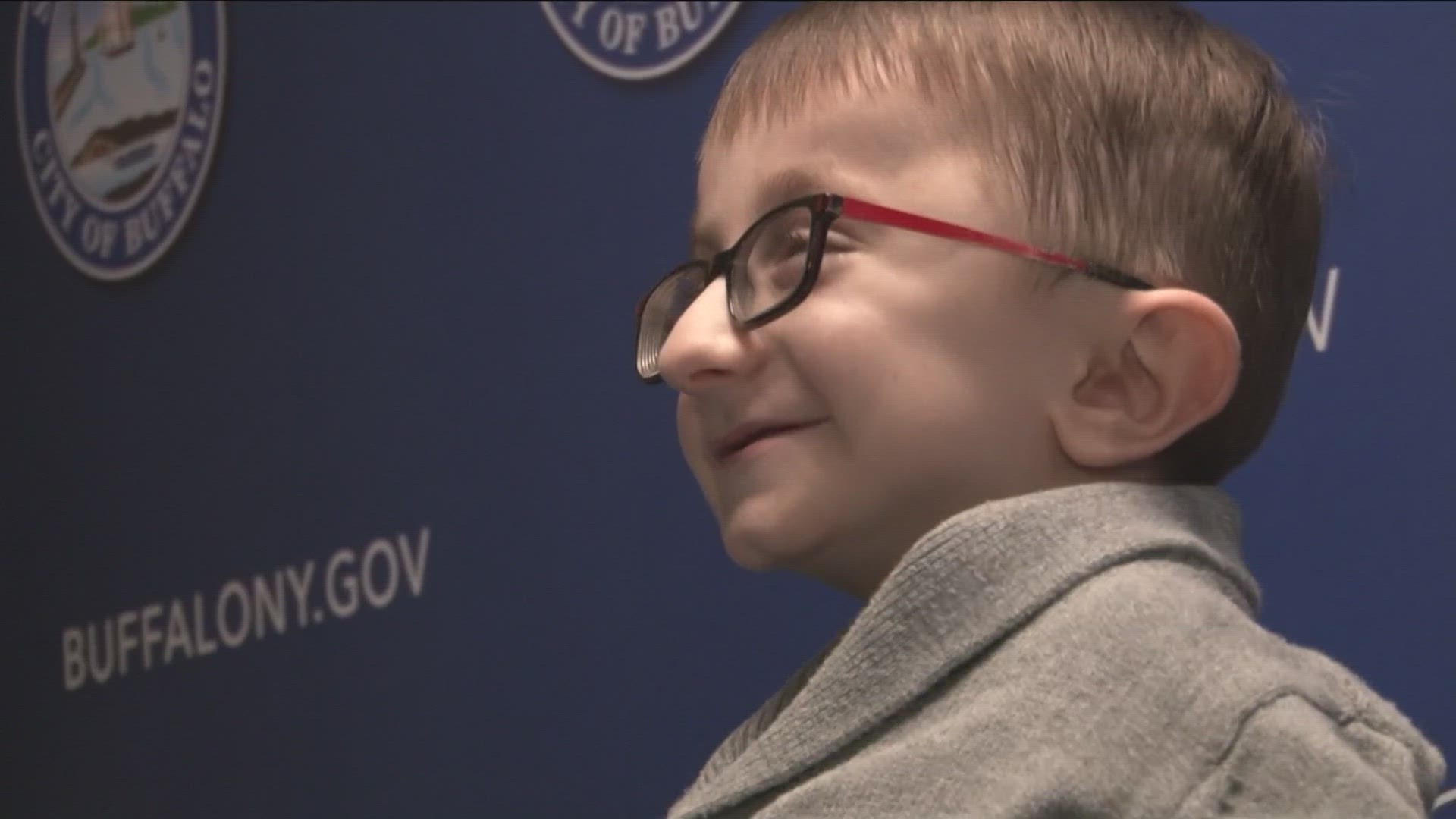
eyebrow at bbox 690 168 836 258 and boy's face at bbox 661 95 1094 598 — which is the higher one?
eyebrow at bbox 690 168 836 258

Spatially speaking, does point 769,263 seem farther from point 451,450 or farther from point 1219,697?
point 451,450

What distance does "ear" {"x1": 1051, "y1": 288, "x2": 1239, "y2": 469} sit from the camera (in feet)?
2.69

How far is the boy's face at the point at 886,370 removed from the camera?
818 mm

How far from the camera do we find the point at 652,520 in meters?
1.40

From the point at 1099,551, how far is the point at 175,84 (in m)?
1.32

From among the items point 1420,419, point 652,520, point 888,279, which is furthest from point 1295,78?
point 652,520

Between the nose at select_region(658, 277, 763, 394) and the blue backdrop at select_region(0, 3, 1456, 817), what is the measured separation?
413mm

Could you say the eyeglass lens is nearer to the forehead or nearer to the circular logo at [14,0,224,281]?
the forehead

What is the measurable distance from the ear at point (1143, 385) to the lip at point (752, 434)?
114 millimetres

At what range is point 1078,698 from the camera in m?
0.69

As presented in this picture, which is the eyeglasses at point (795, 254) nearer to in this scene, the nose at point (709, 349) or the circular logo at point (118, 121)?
the nose at point (709, 349)

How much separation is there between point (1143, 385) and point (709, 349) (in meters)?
0.19

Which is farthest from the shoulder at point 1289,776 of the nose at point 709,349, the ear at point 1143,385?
the nose at point 709,349

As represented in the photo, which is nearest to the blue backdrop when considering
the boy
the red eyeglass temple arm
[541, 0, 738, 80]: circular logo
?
[541, 0, 738, 80]: circular logo
